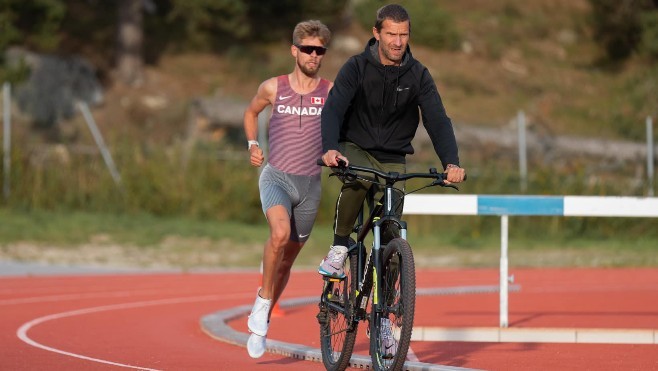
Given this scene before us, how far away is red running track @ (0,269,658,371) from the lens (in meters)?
9.91

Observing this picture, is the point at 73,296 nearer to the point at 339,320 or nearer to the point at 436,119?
the point at 339,320

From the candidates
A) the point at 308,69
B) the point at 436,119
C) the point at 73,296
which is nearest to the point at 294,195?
the point at 308,69

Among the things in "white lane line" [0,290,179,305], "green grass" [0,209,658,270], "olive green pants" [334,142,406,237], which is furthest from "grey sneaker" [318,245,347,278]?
"green grass" [0,209,658,270]

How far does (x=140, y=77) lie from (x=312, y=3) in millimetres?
5991

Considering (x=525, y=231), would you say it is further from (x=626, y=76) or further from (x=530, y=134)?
(x=626, y=76)

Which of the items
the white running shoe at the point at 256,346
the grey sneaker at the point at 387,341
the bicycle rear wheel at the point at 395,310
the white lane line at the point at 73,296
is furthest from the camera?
the white lane line at the point at 73,296

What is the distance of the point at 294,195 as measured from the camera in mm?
9781

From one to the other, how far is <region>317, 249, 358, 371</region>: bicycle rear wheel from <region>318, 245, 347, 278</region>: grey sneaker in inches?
2.1

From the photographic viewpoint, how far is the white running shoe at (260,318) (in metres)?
9.43

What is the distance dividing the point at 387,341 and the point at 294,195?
1949 mm

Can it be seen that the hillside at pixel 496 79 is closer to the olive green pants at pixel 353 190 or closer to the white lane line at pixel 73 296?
the white lane line at pixel 73 296

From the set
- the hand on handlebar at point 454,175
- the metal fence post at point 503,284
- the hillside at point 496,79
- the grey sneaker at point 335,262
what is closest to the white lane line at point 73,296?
the metal fence post at point 503,284

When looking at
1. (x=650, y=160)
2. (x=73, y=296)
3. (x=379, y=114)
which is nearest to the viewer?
(x=379, y=114)

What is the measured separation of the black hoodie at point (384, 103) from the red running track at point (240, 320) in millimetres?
1700
